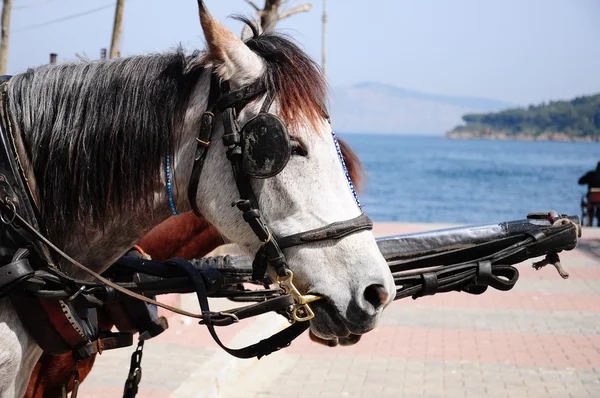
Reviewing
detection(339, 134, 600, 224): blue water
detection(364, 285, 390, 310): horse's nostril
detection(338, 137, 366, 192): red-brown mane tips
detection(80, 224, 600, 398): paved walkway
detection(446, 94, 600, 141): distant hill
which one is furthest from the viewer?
detection(446, 94, 600, 141): distant hill

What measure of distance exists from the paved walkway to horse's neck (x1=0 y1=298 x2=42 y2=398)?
3.31 m

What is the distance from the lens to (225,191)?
2.69 meters

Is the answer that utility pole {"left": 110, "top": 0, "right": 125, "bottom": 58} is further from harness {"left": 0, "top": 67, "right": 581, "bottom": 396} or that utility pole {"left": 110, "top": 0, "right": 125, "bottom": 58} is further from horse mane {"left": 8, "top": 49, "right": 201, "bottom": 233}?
horse mane {"left": 8, "top": 49, "right": 201, "bottom": 233}

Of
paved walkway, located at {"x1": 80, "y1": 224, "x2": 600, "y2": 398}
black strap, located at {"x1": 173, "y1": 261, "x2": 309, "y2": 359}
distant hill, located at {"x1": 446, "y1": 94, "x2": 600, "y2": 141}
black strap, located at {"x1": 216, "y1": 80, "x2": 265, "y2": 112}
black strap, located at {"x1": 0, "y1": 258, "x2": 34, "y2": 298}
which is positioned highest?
black strap, located at {"x1": 216, "y1": 80, "x2": 265, "y2": 112}

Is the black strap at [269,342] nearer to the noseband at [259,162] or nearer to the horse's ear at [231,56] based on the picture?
the noseband at [259,162]

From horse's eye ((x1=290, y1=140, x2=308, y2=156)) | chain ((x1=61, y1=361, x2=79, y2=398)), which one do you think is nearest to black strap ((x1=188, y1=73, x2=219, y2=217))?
horse's eye ((x1=290, y1=140, x2=308, y2=156))

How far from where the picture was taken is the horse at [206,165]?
2.59 m

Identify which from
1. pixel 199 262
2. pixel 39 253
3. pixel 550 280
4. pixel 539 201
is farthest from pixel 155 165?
pixel 539 201

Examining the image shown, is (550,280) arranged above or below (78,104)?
below

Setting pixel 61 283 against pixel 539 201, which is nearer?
pixel 61 283

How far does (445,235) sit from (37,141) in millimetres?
1988

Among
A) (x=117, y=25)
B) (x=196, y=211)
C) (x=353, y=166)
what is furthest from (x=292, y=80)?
(x=117, y=25)

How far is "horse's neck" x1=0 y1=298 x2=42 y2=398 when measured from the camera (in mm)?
2619

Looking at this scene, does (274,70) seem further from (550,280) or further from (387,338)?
(550,280)
